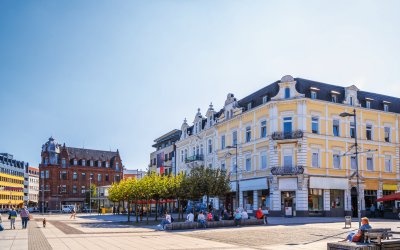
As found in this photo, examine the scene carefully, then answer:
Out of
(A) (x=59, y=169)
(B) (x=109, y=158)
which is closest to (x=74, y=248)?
(A) (x=59, y=169)

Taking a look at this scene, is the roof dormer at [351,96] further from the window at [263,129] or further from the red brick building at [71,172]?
the red brick building at [71,172]

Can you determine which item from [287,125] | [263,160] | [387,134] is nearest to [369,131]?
[387,134]

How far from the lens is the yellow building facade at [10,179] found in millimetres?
128375

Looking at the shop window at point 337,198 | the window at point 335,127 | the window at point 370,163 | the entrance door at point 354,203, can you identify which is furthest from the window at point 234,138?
the window at point 370,163

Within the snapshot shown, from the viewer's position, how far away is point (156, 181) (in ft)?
140

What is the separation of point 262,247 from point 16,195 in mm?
135664

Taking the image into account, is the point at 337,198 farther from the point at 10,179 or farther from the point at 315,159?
the point at 10,179

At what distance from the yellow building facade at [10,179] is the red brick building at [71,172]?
25.0 metres

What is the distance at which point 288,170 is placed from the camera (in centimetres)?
4575

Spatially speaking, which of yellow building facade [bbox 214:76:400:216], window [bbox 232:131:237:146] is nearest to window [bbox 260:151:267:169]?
yellow building facade [bbox 214:76:400:216]

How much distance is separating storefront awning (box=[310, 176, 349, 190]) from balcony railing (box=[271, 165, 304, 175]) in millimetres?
1655

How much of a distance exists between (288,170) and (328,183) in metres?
4.74

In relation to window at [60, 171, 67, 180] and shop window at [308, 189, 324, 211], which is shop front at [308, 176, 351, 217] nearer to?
shop window at [308, 189, 324, 211]

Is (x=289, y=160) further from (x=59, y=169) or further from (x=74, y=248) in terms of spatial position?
(x=59, y=169)
